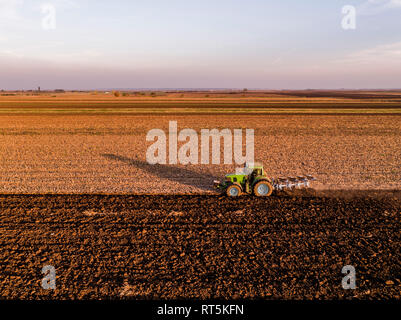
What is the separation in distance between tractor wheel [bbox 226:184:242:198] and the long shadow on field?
5.84 feet

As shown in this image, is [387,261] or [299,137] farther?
[299,137]

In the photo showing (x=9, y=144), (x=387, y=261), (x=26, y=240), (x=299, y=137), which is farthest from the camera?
(x=299, y=137)

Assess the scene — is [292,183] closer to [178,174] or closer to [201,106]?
[178,174]

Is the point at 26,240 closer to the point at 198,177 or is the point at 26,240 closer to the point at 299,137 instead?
the point at 198,177

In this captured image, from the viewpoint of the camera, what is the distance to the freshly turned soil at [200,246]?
6492 millimetres

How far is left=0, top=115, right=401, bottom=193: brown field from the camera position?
13.9 m

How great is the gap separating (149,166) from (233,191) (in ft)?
24.4

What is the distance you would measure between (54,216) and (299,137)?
22877mm

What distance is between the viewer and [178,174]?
52.3ft

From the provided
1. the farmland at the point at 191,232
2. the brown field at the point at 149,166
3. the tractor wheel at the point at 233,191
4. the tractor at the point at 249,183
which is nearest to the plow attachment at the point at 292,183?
the tractor at the point at 249,183

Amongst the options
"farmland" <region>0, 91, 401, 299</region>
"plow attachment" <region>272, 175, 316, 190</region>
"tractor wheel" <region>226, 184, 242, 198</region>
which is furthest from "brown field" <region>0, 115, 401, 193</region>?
"tractor wheel" <region>226, 184, 242, 198</region>

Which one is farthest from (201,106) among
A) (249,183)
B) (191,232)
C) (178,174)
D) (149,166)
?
(191,232)
